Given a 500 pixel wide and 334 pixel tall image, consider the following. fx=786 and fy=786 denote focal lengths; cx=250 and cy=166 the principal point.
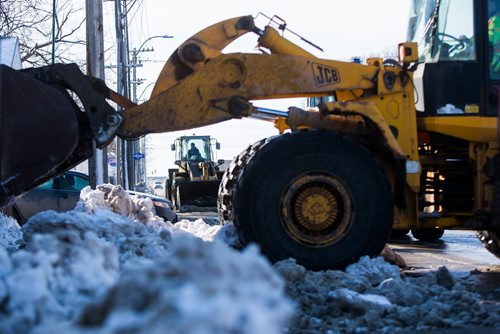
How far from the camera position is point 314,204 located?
7.20 meters

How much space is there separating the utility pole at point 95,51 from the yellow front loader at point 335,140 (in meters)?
9.38

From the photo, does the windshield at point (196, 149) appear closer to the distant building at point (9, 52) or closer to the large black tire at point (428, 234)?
the large black tire at point (428, 234)

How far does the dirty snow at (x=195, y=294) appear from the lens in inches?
90.2

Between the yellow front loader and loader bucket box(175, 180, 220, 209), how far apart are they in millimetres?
19558

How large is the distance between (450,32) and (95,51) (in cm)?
1161

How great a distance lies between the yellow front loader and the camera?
717cm

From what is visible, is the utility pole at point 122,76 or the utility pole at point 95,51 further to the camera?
the utility pole at point 122,76

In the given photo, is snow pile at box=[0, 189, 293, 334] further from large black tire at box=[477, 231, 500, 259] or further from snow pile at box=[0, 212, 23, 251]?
large black tire at box=[477, 231, 500, 259]

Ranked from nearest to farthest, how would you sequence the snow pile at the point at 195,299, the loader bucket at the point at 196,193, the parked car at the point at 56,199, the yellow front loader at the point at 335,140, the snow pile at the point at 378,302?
the snow pile at the point at 195,299 → the snow pile at the point at 378,302 → the yellow front loader at the point at 335,140 → the parked car at the point at 56,199 → the loader bucket at the point at 196,193

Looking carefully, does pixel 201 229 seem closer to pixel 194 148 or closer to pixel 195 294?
pixel 195 294

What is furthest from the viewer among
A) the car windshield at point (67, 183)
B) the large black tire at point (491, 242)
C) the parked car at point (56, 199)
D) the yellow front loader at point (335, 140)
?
the car windshield at point (67, 183)

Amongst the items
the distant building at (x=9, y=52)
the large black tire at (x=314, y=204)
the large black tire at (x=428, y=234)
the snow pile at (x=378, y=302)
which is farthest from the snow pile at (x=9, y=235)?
the large black tire at (x=428, y=234)

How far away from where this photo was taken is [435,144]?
8477 millimetres

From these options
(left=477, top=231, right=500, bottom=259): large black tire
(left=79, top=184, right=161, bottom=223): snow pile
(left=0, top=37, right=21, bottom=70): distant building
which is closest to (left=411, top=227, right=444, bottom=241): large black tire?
(left=477, top=231, right=500, bottom=259): large black tire
